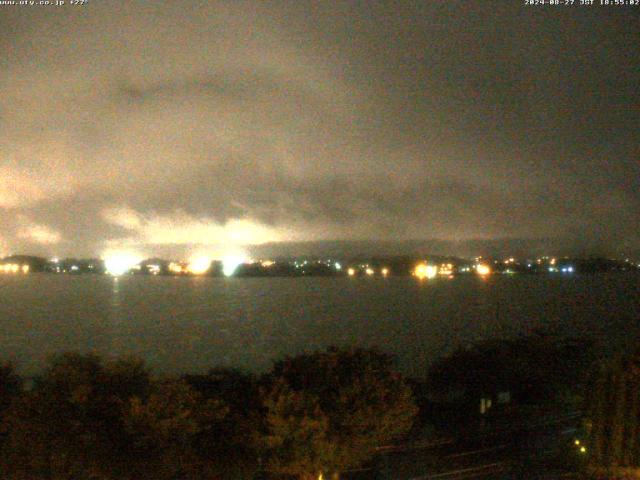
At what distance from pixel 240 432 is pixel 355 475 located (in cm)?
293

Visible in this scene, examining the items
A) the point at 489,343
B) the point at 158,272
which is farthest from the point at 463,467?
the point at 158,272

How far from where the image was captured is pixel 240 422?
41.6 ft

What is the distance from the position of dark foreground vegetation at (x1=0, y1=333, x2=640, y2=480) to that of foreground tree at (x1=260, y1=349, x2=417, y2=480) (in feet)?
0.07

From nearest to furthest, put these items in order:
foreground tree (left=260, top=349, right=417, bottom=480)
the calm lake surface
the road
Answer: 1. foreground tree (left=260, top=349, right=417, bottom=480)
2. the road
3. the calm lake surface

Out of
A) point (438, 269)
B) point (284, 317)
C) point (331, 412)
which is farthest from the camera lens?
point (438, 269)

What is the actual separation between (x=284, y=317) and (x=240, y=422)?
60.3 m

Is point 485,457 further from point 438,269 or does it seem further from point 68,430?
point 438,269

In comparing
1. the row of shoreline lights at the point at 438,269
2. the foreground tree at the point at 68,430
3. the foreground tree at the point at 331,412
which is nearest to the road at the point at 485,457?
the foreground tree at the point at 331,412

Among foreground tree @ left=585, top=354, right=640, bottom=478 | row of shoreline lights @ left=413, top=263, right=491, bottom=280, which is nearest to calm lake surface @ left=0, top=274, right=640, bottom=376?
row of shoreline lights @ left=413, top=263, right=491, bottom=280

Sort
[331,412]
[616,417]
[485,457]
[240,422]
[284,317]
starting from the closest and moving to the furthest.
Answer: [331,412]
[240,422]
[616,417]
[485,457]
[284,317]

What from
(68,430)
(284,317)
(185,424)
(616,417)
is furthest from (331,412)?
Answer: (284,317)

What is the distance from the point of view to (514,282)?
398 ft

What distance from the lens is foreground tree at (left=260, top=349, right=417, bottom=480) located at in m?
11.6

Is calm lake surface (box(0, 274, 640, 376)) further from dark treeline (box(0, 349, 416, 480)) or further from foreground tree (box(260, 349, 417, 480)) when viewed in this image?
foreground tree (box(260, 349, 417, 480))
